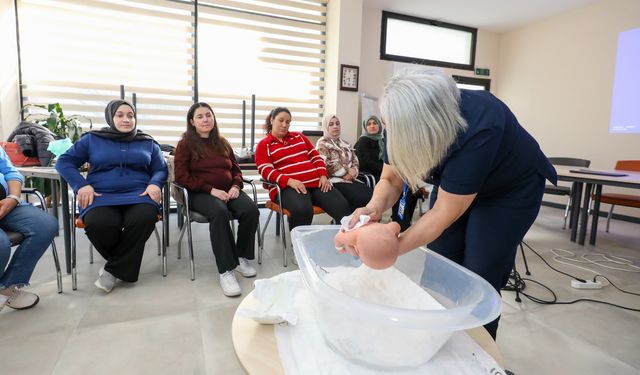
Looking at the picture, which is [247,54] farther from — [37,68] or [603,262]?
Answer: [603,262]

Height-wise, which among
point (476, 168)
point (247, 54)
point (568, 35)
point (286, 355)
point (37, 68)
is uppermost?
point (568, 35)

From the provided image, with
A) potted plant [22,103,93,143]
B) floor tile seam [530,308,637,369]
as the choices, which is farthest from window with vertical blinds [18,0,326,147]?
floor tile seam [530,308,637,369]

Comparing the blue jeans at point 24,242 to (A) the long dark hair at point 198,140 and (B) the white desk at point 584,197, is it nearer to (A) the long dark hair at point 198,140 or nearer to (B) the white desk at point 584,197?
(A) the long dark hair at point 198,140

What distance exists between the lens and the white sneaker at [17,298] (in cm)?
182

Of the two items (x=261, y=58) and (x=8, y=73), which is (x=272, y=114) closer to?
(x=261, y=58)

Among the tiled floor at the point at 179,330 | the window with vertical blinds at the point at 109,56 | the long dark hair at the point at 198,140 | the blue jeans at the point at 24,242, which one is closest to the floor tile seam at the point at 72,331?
the tiled floor at the point at 179,330

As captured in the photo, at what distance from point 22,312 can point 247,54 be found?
137 inches

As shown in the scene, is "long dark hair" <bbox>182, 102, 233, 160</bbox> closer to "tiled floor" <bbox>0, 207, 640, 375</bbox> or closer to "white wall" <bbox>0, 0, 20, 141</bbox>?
"tiled floor" <bbox>0, 207, 640, 375</bbox>

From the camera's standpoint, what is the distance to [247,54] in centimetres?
435

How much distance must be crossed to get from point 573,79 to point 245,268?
5223 millimetres

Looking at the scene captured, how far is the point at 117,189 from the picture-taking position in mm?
2217

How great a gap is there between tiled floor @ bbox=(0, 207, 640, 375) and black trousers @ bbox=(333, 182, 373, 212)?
3.23ft

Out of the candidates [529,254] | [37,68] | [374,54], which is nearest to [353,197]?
[529,254]

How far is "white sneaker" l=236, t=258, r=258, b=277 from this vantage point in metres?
2.38
